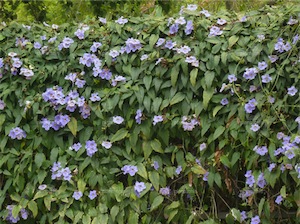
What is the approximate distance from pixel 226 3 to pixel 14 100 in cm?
246

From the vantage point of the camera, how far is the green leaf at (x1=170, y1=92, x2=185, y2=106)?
278 centimetres

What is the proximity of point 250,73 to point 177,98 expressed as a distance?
37 cm

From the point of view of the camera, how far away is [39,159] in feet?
9.84

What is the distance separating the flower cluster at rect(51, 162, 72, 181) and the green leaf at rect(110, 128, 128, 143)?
29 cm

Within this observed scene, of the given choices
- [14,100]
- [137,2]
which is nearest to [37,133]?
[14,100]

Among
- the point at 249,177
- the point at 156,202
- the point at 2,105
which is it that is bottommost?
the point at 156,202

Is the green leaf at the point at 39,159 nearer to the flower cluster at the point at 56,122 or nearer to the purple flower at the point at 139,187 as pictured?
the flower cluster at the point at 56,122

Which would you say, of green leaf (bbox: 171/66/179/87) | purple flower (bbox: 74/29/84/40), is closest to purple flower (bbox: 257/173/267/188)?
green leaf (bbox: 171/66/179/87)

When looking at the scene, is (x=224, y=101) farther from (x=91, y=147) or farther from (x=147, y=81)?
(x=91, y=147)

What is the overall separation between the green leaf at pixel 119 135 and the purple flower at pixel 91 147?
0.10 m

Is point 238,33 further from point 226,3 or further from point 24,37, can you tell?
point 226,3

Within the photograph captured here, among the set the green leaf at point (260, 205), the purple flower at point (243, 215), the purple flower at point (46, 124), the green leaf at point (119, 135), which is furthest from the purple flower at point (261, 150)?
the purple flower at point (46, 124)

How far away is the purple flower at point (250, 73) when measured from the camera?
105 inches

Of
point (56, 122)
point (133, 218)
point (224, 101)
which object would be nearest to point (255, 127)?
point (224, 101)
